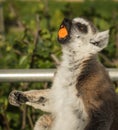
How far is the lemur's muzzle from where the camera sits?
4.05 m

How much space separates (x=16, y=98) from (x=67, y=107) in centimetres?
45

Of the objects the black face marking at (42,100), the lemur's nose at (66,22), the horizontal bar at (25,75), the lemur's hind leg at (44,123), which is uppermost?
the lemur's nose at (66,22)

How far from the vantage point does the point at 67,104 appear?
12.9 feet

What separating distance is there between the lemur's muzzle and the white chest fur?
24 centimetres

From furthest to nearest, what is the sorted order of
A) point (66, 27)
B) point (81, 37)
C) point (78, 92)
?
point (81, 37)
point (66, 27)
point (78, 92)

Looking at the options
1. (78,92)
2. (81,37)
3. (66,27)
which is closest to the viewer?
(78,92)

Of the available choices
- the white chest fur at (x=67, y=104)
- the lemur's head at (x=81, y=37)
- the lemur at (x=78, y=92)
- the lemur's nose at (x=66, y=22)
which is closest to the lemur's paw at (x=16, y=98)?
the lemur at (x=78, y=92)

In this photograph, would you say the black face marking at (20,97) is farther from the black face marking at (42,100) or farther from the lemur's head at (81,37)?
the lemur's head at (81,37)

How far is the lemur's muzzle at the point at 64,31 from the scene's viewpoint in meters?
4.05

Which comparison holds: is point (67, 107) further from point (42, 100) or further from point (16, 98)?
point (16, 98)

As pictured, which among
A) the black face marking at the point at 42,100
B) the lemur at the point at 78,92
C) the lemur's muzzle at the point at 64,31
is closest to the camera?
the lemur at the point at 78,92

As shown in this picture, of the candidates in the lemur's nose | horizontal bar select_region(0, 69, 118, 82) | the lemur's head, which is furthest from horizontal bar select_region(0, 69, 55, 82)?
the lemur's nose

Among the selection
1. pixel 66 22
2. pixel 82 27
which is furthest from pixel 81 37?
pixel 66 22

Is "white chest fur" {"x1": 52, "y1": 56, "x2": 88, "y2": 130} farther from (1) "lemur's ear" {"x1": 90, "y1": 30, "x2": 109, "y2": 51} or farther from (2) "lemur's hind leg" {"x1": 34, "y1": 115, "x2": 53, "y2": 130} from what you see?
(1) "lemur's ear" {"x1": 90, "y1": 30, "x2": 109, "y2": 51}
